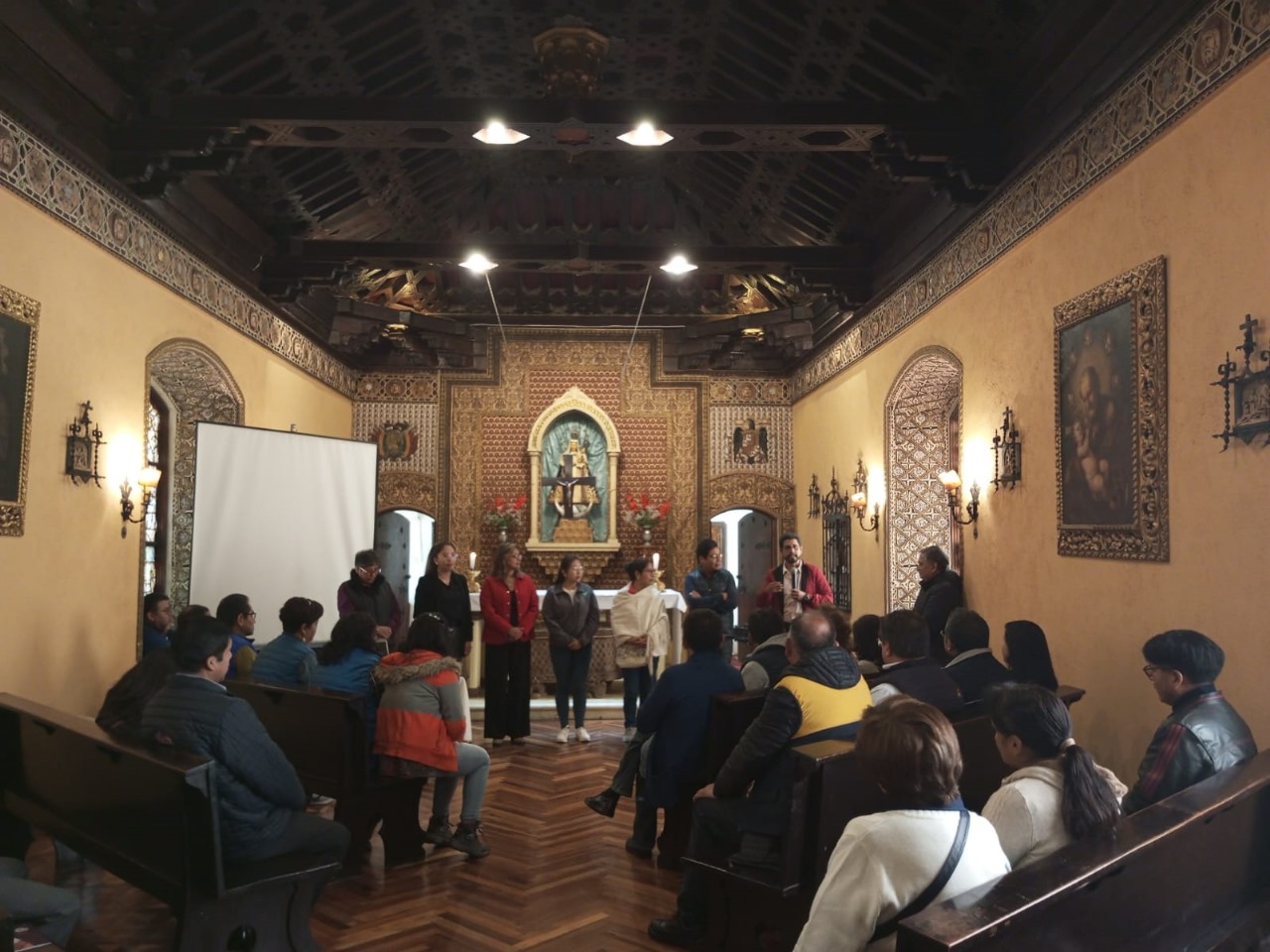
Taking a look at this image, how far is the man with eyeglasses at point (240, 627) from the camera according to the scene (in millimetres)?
6074

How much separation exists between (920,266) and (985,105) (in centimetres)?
237

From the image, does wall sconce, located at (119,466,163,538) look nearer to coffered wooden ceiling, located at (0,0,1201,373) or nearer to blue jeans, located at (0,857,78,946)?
coffered wooden ceiling, located at (0,0,1201,373)

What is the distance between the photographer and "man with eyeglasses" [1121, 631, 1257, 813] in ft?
11.6

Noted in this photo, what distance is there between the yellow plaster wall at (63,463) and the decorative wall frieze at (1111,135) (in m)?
6.41

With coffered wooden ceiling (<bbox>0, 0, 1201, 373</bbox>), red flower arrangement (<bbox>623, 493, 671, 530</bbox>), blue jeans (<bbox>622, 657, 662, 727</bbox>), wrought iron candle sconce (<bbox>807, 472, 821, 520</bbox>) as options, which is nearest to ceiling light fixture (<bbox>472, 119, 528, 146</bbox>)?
coffered wooden ceiling (<bbox>0, 0, 1201, 373</bbox>)

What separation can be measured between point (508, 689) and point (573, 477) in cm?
666

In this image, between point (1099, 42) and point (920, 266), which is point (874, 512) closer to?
point (920, 266)

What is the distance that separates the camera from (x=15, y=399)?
6.13m

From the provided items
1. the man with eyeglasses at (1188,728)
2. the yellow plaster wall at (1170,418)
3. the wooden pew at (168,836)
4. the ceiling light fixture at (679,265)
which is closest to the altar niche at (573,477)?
the ceiling light fixture at (679,265)

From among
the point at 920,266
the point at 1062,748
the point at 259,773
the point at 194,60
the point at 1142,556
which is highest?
the point at 194,60

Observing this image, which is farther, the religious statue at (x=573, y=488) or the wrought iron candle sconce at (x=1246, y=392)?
the religious statue at (x=573, y=488)

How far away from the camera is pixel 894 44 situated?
7.25 metres

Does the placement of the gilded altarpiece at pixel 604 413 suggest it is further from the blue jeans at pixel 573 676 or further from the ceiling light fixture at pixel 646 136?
the ceiling light fixture at pixel 646 136

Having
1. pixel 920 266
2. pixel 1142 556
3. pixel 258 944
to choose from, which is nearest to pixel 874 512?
pixel 920 266
